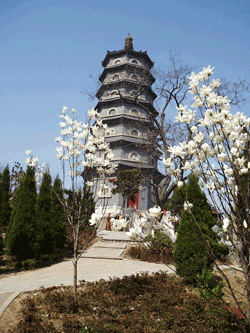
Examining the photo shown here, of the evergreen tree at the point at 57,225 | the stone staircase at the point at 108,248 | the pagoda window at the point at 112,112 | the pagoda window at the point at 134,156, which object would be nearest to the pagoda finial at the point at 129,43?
the pagoda window at the point at 112,112

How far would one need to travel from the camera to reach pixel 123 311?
565cm

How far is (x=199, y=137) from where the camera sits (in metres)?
3.11

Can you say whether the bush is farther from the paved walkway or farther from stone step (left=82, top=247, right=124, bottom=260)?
stone step (left=82, top=247, right=124, bottom=260)

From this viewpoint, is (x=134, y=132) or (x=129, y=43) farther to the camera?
(x=129, y=43)

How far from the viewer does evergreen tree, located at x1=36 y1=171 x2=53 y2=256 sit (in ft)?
36.8

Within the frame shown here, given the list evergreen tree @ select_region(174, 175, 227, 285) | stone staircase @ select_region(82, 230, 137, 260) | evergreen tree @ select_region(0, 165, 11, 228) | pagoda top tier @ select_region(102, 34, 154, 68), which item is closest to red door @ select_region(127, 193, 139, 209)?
stone staircase @ select_region(82, 230, 137, 260)

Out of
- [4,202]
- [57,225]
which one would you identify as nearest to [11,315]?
[57,225]

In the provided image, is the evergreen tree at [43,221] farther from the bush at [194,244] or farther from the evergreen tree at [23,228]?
the bush at [194,244]

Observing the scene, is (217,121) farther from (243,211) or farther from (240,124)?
(243,211)

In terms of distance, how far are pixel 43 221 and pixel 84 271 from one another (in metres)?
3.08

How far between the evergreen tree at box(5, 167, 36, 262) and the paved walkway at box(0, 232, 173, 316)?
3.02 ft

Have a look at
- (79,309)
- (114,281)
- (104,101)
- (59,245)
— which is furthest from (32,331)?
(104,101)

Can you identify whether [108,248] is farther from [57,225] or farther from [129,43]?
[129,43]

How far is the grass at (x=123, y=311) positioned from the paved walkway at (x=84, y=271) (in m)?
0.81
